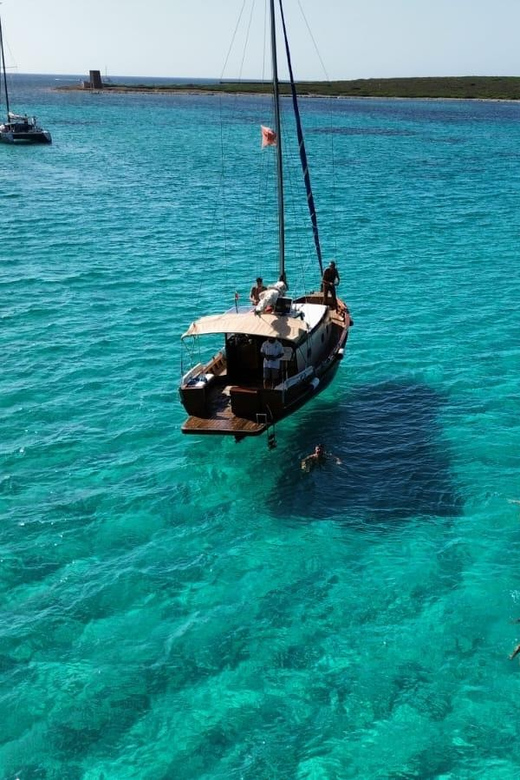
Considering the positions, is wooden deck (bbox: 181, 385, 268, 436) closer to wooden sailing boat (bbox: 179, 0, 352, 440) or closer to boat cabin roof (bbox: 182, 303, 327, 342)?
wooden sailing boat (bbox: 179, 0, 352, 440)

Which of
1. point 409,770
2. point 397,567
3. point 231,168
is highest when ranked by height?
point 231,168

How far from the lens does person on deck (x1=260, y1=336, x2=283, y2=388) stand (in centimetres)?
2170

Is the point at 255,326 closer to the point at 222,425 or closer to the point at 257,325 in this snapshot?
the point at 257,325

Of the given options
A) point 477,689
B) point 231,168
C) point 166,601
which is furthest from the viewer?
point 231,168

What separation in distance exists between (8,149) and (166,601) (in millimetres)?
87869

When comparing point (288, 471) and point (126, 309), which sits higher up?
point (126, 309)

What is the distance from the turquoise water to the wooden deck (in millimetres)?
1495

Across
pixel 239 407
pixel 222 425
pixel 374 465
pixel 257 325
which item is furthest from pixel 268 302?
pixel 374 465

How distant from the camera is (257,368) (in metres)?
23.3

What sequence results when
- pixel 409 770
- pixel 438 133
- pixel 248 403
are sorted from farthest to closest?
pixel 438 133
pixel 248 403
pixel 409 770

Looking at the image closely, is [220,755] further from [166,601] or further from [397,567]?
[397,567]

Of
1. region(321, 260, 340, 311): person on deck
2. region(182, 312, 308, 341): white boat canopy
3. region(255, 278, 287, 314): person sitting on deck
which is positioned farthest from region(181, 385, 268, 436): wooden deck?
region(321, 260, 340, 311): person on deck

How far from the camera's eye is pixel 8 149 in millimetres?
91125

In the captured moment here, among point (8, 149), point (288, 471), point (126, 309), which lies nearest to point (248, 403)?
point (288, 471)
